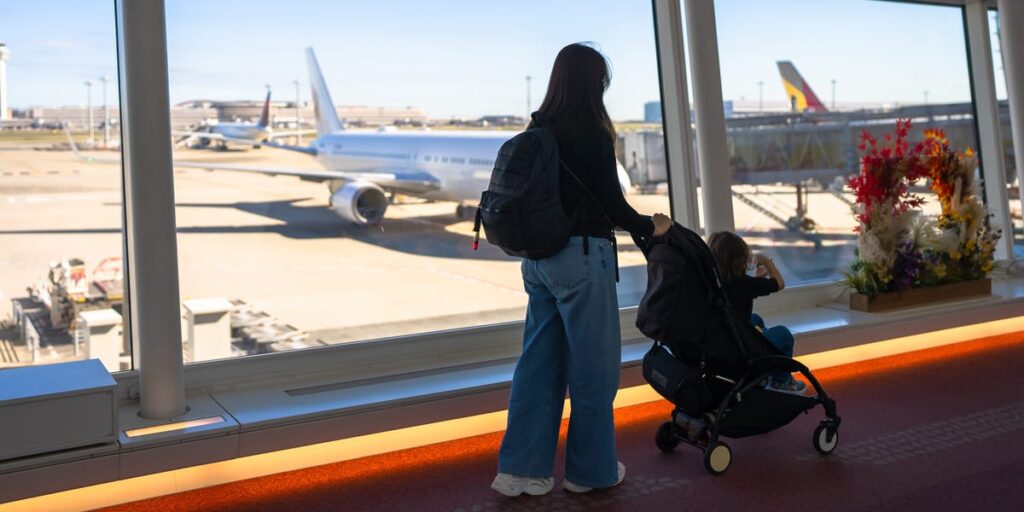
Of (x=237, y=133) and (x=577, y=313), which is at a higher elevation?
(x=237, y=133)

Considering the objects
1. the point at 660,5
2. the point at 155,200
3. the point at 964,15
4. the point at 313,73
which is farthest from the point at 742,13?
the point at 155,200

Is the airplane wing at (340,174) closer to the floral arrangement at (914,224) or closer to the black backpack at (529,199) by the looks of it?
the black backpack at (529,199)

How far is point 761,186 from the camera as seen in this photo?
5551mm

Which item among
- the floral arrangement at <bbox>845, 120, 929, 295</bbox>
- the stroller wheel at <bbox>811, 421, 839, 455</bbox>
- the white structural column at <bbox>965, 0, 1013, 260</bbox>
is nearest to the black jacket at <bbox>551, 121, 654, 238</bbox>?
the stroller wheel at <bbox>811, 421, 839, 455</bbox>

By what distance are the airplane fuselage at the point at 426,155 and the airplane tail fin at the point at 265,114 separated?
0.81ft

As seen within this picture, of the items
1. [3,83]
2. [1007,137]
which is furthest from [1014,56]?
[3,83]

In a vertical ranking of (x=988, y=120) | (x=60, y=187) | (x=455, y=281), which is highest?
(x=988, y=120)

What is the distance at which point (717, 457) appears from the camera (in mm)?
3271

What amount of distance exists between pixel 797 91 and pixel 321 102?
2.99 metres

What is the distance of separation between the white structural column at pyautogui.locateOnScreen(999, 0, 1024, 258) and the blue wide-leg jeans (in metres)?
4.17

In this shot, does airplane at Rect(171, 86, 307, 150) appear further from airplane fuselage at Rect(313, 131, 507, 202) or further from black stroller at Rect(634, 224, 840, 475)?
black stroller at Rect(634, 224, 840, 475)

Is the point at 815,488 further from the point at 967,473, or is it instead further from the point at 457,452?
the point at 457,452

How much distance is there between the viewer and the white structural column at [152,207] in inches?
127

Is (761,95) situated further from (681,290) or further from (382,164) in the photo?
(681,290)
